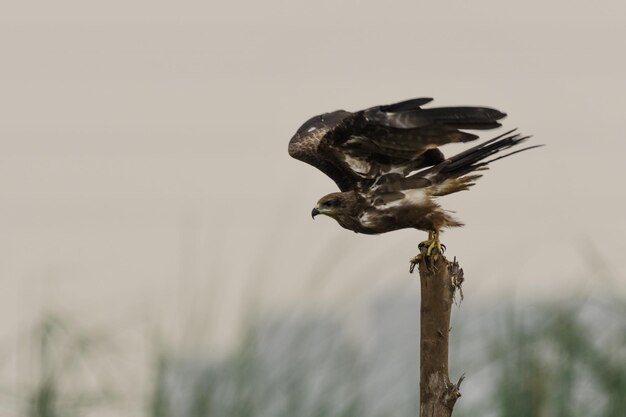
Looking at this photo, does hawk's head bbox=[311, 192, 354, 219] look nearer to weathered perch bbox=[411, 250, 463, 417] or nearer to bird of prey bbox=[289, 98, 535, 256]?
bird of prey bbox=[289, 98, 535, 256]

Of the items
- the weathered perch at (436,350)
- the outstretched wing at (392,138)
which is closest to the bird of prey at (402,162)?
the outstretched wing at (392,138)

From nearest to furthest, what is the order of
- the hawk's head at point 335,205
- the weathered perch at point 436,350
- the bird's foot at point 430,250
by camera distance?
Answer: the weathered perch at point 436,350 < the bird's foot at point 430,250 < the hawk's head at point 335,205

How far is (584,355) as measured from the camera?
11.5m

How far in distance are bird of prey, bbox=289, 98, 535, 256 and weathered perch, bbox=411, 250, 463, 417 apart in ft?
1.53

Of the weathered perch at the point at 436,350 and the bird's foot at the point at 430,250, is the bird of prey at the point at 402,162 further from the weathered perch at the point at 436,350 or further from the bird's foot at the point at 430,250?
the weathered perch at the point at 436,350

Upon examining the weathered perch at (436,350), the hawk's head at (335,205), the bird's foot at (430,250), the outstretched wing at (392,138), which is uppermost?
the outstretched wing at (392,138)

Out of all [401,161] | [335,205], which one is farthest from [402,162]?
[335,205]

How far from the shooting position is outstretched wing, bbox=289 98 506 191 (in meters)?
8.73

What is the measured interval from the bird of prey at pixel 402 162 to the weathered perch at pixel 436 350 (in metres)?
0.47

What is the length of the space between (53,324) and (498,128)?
394cm

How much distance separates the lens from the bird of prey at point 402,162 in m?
8.84

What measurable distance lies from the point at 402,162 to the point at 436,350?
1.68 meters

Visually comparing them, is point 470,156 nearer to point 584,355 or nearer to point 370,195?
point 370,195

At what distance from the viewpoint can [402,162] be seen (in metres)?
9.38
